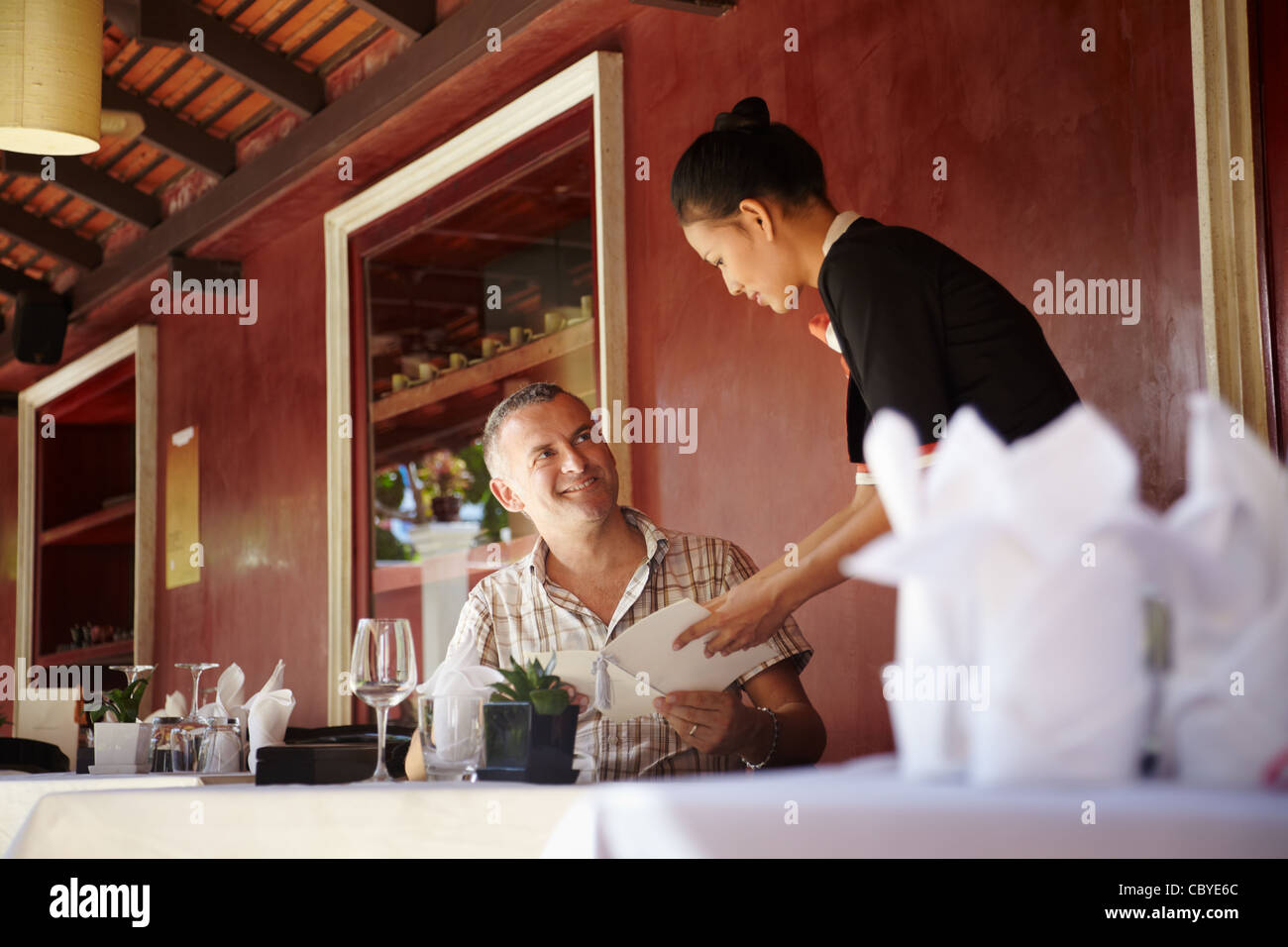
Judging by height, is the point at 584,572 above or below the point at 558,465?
below

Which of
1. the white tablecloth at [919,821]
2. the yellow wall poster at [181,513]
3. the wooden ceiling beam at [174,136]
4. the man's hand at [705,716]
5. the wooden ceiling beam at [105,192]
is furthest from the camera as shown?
the yellow wall poster at [181,513]

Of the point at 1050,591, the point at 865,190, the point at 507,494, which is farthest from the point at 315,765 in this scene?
the point at 865,190

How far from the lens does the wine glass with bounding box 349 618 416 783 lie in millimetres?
1684

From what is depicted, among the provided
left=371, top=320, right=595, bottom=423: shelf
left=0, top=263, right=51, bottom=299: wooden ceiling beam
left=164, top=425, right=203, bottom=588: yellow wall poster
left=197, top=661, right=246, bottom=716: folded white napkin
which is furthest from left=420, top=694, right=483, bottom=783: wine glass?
left=0, top=263, right=51, bottom=299: wooden ceiling beam

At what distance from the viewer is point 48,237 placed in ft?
21.8

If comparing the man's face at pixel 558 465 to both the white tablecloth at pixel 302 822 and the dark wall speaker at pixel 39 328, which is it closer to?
the white tablecloth at pixel 302 822

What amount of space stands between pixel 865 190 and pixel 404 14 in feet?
6.00

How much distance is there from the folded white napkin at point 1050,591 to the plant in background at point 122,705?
237cm

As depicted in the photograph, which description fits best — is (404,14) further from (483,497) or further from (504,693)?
(504,693)

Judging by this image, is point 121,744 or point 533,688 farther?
point 121,744

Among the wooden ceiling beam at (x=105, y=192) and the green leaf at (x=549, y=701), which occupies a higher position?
the wooden ceiling beam at (x=105, y=192)

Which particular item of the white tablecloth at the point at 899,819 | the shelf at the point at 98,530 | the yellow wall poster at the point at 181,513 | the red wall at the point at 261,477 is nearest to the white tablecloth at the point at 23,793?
the white tablecloth at the point at 899,819

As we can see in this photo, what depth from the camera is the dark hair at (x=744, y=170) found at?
2236 mm
